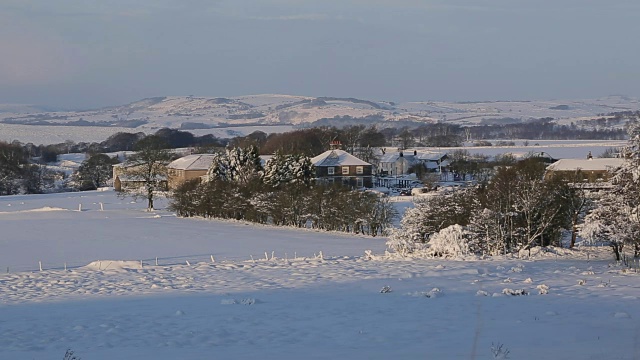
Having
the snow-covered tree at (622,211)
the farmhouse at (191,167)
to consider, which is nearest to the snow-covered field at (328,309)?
the snow-covered tree at (622,211)

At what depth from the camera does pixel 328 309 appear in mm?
14820

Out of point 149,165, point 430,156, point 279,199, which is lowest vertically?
point 430,156

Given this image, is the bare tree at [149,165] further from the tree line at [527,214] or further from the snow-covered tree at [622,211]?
the snow-covered tree at [622,211]

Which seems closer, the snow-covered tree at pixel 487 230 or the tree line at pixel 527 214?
the tree line at pixel 527 214

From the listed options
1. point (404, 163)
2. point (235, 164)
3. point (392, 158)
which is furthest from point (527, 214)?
point (392, 158)

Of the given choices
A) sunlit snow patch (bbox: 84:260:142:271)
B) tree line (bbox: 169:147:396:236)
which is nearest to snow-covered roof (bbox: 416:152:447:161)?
tree line (bbox: 169:147:396:236)

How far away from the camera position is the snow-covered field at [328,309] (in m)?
11.4

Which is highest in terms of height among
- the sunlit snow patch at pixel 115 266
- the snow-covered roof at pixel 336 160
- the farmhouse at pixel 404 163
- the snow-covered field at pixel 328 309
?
the snow-covered roof at pixel 336 160

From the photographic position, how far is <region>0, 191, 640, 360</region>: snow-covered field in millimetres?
11367

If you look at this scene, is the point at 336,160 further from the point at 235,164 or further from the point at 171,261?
the point at 171,261

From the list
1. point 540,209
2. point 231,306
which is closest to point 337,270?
point 231,306

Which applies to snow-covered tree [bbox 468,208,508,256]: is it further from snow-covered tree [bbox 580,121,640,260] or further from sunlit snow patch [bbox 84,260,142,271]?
sunlit snow patch [bbox 84,260,142,271]

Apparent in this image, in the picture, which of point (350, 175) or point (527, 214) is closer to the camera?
point (527, 214)

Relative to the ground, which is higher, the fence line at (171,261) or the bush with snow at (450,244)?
the bush with snow at (450,244)
